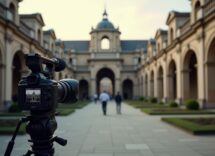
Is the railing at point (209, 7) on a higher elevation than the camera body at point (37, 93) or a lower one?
higher

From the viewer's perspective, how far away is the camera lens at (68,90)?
378 cm

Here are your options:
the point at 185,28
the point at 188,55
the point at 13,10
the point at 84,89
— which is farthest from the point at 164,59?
the point at 84,89

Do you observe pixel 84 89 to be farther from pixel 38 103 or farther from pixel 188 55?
pixel 38 103

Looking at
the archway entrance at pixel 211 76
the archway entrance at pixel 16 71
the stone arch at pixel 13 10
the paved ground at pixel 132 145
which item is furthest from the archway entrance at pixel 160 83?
the paved ground at pixel 132 145

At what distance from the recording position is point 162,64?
43469 millimetres

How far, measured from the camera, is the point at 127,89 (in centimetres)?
7512

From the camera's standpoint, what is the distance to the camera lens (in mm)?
3777

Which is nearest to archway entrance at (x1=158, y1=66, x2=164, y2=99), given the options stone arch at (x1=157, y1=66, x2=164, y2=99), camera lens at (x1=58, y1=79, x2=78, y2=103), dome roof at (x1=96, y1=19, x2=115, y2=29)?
stone arch at (x1=157, y1=66, x2=164, y2=99)

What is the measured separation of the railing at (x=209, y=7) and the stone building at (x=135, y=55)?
1.4 inches

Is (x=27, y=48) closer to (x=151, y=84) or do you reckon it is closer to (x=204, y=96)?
(x=204, y=96)

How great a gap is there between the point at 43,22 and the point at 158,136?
97.2ft

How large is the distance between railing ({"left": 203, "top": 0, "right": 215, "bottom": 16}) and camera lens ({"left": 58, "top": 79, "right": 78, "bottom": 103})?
68.8ft

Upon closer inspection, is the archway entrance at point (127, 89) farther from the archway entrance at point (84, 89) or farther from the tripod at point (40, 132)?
the tripod at point (40, 132)

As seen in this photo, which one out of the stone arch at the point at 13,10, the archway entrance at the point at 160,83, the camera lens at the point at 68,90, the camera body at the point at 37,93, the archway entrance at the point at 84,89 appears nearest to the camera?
the camera body at the point at 37,93
